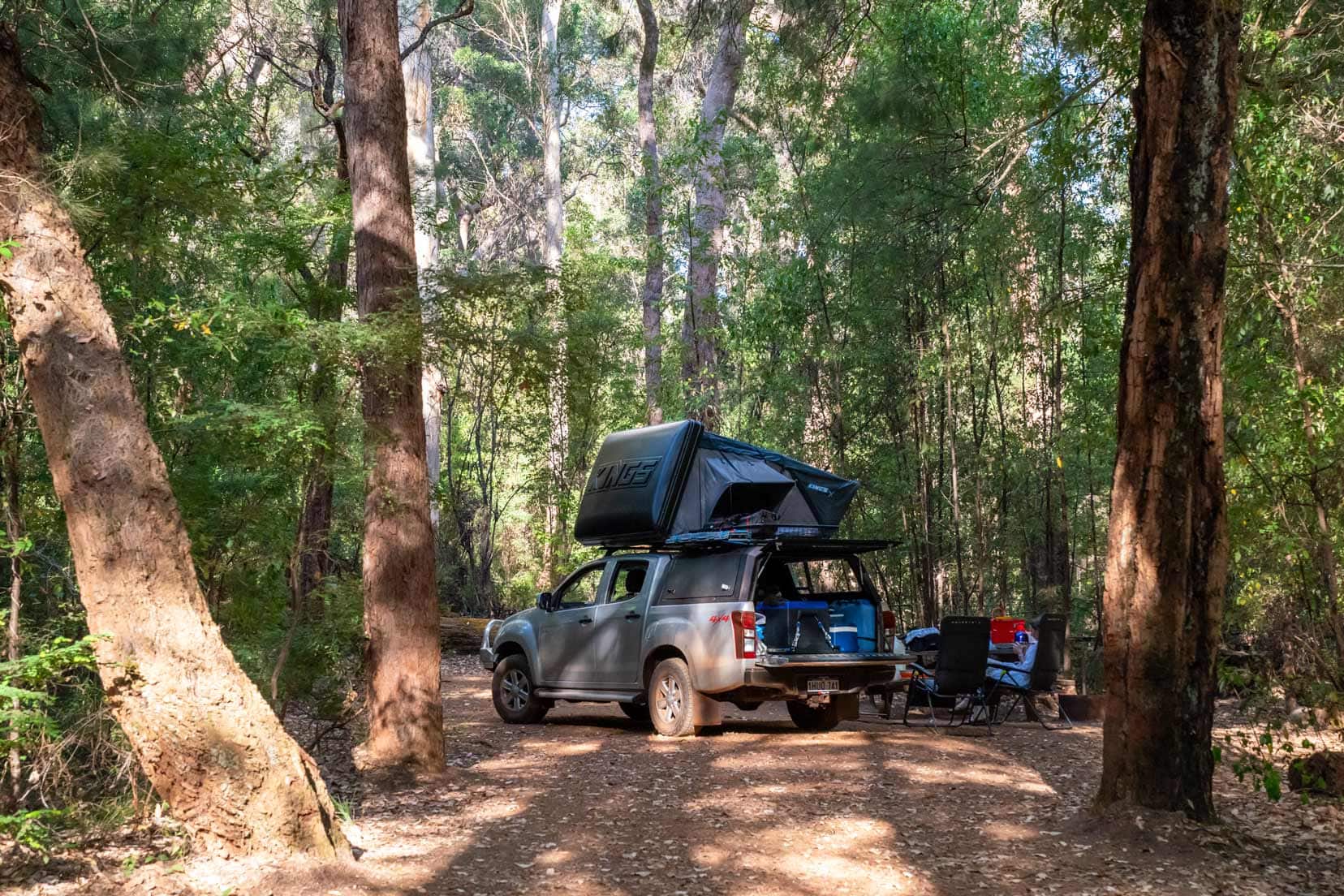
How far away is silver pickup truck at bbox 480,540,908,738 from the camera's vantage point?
10.8 m

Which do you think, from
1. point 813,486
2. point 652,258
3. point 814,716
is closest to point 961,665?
point 814,716

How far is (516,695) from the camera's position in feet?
42.4

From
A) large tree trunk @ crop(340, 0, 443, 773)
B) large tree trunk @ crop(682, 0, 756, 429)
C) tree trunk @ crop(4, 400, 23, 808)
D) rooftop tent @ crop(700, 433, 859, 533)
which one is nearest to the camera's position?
tree trunk @ crop(4, 400, 23, 808)

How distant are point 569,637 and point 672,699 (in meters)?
1.56

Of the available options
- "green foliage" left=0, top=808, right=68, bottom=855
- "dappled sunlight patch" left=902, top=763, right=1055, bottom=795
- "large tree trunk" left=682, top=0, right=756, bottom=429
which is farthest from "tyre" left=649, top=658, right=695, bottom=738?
"large tree trunk" left=682, top=0, right=756, bottom=429

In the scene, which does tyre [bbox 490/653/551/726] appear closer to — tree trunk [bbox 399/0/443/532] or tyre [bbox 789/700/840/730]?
tyre [bbox 789/700/840/730]

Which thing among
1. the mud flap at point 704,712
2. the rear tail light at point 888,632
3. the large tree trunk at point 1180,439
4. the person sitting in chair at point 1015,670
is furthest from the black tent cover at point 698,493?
the large tree trunk at point 1180,439

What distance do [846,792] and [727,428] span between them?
20.0 meters

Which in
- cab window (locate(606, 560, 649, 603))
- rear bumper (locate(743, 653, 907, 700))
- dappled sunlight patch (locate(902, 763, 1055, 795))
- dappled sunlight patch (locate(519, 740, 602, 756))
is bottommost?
dappled sunlight patch (locate(519, 740, 602, 756))

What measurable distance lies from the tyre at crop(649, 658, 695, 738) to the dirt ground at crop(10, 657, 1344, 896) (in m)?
0.53

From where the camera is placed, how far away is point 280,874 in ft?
18.5

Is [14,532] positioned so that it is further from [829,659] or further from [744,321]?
[744,321]

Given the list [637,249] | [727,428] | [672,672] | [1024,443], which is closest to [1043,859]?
[672,672]

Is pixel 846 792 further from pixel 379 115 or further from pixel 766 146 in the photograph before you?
pixel 766 146
